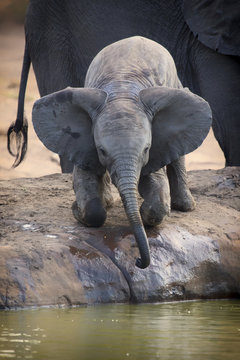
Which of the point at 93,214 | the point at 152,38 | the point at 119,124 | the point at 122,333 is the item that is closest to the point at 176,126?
the point at 119,124

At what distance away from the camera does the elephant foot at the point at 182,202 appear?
569 centimetres

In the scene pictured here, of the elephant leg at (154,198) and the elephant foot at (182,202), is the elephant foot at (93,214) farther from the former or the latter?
the elephant foot at (182,202)

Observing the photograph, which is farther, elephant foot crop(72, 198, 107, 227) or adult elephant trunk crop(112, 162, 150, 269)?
elephant foot crop(72, 198, 107, 227)

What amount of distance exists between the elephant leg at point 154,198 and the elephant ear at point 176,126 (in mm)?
106

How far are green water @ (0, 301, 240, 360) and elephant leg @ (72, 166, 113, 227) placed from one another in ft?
2.23

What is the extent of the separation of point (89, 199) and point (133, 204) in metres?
0.72

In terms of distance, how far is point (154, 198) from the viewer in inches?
198

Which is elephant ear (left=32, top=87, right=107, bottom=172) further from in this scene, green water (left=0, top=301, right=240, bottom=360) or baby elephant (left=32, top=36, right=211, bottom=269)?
green water (left=0, top=301, right=240, bottom=360)

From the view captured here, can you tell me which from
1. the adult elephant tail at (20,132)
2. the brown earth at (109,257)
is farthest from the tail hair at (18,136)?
the brown earth at (109,257)

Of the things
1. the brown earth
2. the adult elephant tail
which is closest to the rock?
the brown earth

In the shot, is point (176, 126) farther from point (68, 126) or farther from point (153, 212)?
point (68, 126)

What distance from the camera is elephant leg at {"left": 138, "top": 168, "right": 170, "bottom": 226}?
16.4ft

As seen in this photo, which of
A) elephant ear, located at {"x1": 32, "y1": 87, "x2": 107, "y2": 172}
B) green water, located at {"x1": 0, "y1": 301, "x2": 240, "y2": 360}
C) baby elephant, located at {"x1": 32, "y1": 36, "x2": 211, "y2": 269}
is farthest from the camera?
elephant ear, located at {"x1": 32, "y1": 87, "x2": 107, "y2": 172}

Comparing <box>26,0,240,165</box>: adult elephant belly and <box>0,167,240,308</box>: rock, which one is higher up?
<box>26,0,240,165</box>: adult elephant belly
